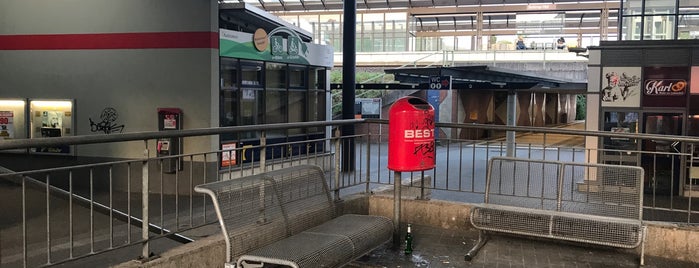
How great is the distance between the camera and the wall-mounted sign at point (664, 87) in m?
14.1

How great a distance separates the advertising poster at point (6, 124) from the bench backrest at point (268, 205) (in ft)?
29.8

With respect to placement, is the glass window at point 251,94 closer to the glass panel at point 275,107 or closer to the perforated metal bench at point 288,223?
the glass panel at point 275,107

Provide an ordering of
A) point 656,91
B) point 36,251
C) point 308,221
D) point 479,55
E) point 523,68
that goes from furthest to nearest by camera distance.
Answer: point 479,55 < point 523,68 < point 656,91 < point 36,251 < point 308,221

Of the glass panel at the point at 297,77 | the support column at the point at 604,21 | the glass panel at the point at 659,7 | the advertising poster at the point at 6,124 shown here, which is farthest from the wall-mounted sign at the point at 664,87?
the support column at the point at 604,21

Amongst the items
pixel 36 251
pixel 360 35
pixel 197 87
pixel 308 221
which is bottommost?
pixel 36 251

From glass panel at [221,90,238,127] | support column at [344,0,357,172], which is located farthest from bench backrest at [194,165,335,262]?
support column at [344,0,357,172]

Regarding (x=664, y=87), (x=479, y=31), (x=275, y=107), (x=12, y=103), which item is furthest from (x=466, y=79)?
(x=479, y=31)

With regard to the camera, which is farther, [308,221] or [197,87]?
[197,87]

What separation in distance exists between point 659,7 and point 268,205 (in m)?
13.0

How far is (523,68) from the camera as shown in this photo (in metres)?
33.1

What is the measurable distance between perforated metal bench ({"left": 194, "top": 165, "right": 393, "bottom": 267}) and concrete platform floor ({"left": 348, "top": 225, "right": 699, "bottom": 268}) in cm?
32

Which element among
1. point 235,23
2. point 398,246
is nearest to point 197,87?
point 235,23

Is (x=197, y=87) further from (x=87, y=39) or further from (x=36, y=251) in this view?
(x=36, y=251)

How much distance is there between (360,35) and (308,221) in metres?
36.4
